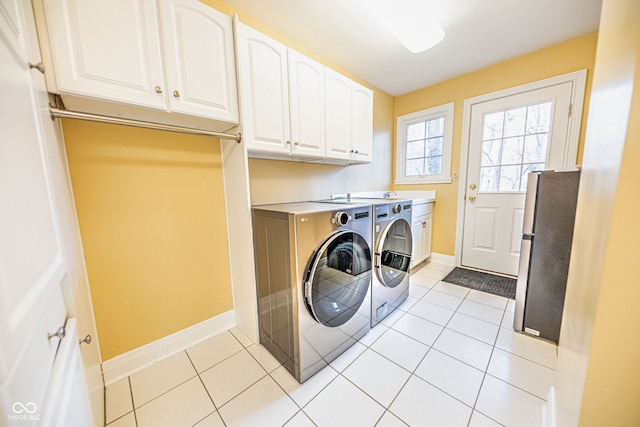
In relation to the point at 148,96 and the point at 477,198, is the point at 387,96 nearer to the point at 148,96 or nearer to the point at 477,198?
the point at 477,198

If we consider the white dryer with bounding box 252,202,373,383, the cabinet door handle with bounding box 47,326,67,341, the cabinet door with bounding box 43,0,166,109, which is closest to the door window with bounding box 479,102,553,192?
the white dryer with bounding box 252,202,373,383

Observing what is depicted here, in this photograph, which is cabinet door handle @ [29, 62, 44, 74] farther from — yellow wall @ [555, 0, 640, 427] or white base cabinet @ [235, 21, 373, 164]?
yellow wall @ [555, 0, 640, 427]

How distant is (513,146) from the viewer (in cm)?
237

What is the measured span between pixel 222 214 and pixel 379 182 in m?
2.20

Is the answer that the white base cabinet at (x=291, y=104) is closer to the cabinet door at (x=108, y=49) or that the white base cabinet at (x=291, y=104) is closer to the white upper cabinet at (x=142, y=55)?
the white upper cabinet at (x=142, y=55)

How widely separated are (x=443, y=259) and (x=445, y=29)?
256 cm

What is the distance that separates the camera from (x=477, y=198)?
8.64ft

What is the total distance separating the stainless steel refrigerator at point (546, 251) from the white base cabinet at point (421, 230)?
41.3 inches

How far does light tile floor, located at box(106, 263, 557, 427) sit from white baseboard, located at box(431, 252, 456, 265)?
1.22 metres

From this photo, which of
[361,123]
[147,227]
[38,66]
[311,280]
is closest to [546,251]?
[311,280]

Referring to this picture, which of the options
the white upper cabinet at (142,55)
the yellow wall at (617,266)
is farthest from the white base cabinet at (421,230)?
the white upper cabinet at (142,55)

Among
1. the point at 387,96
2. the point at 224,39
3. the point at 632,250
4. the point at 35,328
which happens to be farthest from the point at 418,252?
the point at 35,328

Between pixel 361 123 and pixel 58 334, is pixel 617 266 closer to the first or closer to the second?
pixel 58 334

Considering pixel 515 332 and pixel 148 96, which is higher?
pixel 148 96
